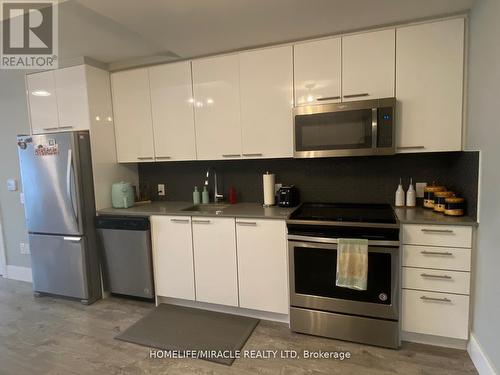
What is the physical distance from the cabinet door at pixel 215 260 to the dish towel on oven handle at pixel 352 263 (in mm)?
890

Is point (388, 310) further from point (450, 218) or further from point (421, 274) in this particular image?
point (450, 218)

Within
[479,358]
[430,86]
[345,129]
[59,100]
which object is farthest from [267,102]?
[479,358]

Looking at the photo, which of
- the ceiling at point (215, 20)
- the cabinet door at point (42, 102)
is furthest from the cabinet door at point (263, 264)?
the cabinet door at point (42, 102)

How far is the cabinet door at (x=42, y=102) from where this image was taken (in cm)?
293

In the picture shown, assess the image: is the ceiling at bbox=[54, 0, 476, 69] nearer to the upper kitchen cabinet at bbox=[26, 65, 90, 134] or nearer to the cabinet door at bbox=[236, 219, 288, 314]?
the upper kitchen cabinet at bbox=[26, 65, 90, 134]

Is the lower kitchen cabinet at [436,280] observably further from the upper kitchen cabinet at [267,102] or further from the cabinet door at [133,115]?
the cabinet door at [133,115]

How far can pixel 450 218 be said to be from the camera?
1.96 meters

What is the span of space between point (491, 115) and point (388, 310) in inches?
55.3

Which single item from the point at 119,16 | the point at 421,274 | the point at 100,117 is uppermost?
the point at 119,16

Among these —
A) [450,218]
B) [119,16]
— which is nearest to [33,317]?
[119,16]

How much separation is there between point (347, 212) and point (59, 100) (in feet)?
9.86

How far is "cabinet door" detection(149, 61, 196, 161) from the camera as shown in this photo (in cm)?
278

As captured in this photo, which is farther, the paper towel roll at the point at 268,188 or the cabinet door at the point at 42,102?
the cabinet door at the point at 42,102

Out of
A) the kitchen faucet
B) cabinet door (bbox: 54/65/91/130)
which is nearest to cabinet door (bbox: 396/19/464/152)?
the kitchen faucet
